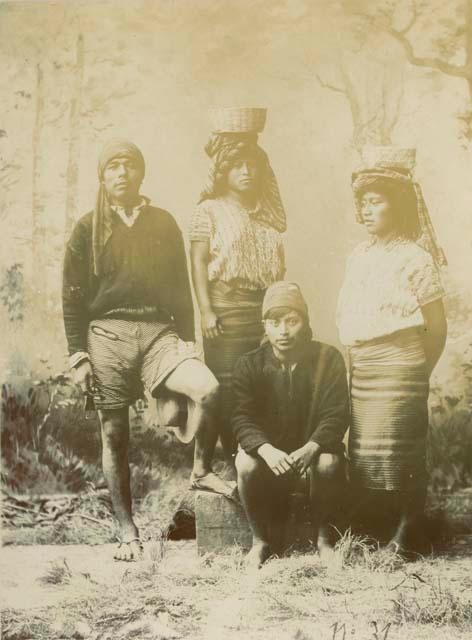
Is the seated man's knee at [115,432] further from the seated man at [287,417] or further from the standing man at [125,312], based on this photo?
the seated man at [287,417]

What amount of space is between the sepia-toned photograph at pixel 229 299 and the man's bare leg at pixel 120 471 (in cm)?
1

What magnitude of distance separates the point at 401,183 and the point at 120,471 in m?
1.91

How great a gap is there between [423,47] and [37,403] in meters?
2.55

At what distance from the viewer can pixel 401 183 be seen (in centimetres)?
394

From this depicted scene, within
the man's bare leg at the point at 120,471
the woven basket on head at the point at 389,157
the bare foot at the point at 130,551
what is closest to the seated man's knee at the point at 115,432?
the man's bare leg at the point at 120,471

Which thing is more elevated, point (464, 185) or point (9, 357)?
point (464, 185)

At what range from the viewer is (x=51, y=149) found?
4.07 metres

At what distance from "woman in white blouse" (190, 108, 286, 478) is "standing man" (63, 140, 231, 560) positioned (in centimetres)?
10

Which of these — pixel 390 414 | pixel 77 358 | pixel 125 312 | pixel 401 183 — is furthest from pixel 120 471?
pixel 401 183

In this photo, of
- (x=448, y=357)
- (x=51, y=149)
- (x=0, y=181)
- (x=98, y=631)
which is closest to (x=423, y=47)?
(x=448, y=357)

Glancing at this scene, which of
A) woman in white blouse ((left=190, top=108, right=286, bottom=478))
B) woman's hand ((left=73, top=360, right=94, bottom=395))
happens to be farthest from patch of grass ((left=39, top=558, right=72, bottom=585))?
woman in white blouse ((left=190, top=108, right=286, bottom=478))

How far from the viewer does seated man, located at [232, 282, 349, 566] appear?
375 cm

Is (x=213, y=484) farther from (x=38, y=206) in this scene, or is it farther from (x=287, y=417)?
(x=38, y=206)

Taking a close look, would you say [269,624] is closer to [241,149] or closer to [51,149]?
[241,149]
